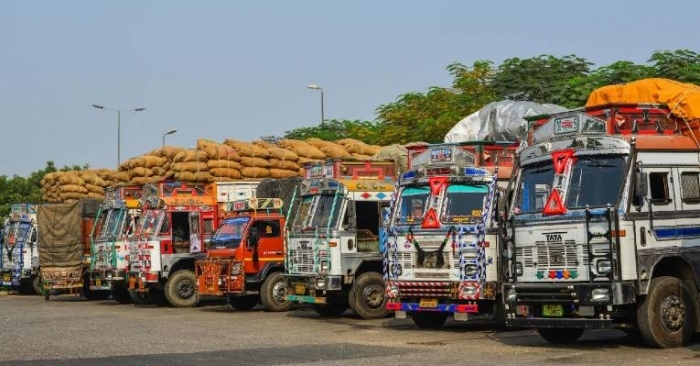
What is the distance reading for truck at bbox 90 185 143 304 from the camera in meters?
29.8

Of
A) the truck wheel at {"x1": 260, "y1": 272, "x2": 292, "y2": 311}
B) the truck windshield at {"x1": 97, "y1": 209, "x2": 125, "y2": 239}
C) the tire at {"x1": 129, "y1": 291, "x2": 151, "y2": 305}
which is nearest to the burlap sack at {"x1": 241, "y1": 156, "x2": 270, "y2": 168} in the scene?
the truck windshield at {"x1": 97, "y1": 209, "x2": 125, "y2": 239}

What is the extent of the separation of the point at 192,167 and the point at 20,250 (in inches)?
372

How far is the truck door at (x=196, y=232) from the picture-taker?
28641 mm

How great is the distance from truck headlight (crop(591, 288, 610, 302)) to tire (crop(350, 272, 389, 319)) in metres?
7.78

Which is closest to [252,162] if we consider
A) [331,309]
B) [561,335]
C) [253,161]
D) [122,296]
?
[253,161]

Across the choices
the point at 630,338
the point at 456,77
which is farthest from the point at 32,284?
the point at 630,338

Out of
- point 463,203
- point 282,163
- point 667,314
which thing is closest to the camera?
point 667,314

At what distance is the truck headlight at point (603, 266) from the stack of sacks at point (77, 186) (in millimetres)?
24969

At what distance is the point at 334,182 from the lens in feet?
72.4

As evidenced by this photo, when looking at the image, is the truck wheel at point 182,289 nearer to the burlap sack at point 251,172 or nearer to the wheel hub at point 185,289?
the wheel hub at point 185,289

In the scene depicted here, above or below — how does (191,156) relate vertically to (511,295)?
above

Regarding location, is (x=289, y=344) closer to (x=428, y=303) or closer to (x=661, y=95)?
(x=428, y=303)

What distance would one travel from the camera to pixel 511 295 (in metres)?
15.5

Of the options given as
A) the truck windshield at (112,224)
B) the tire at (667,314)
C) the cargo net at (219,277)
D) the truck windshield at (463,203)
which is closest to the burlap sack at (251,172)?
the truck windshield at (112,224)
